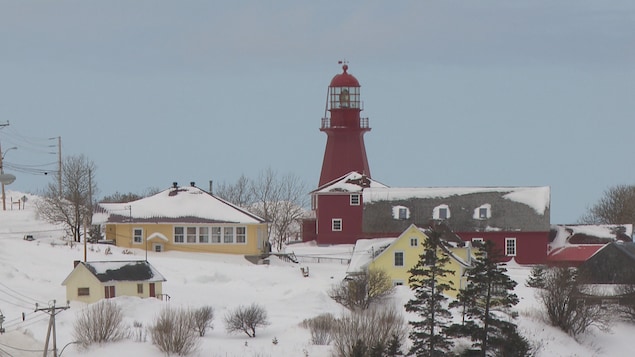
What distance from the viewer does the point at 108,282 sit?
55.5 m

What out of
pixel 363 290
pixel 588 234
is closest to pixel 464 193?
pixel 588 234

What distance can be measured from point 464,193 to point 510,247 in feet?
12.5

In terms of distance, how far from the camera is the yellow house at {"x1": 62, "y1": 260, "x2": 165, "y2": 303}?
182 ft

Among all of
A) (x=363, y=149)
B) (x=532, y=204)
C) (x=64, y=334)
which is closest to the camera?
Answer: (x=64, y=334)

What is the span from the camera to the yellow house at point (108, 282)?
5559 cm

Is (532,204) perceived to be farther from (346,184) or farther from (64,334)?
(64,334)

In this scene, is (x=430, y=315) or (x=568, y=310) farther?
Answer: (x=568, y=310)

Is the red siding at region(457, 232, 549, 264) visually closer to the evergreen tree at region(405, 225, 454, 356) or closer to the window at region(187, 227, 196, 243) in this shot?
the window at region(187, 227, 196, 243)

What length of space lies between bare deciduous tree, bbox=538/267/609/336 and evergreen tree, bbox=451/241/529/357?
4.34 m

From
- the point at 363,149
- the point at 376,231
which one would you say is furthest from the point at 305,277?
the point at 363,149

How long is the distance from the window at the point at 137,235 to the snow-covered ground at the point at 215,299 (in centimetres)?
164

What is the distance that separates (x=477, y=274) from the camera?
5406 centimetres

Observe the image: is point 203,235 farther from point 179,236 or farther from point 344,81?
point 344,81

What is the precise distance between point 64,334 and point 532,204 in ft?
101
